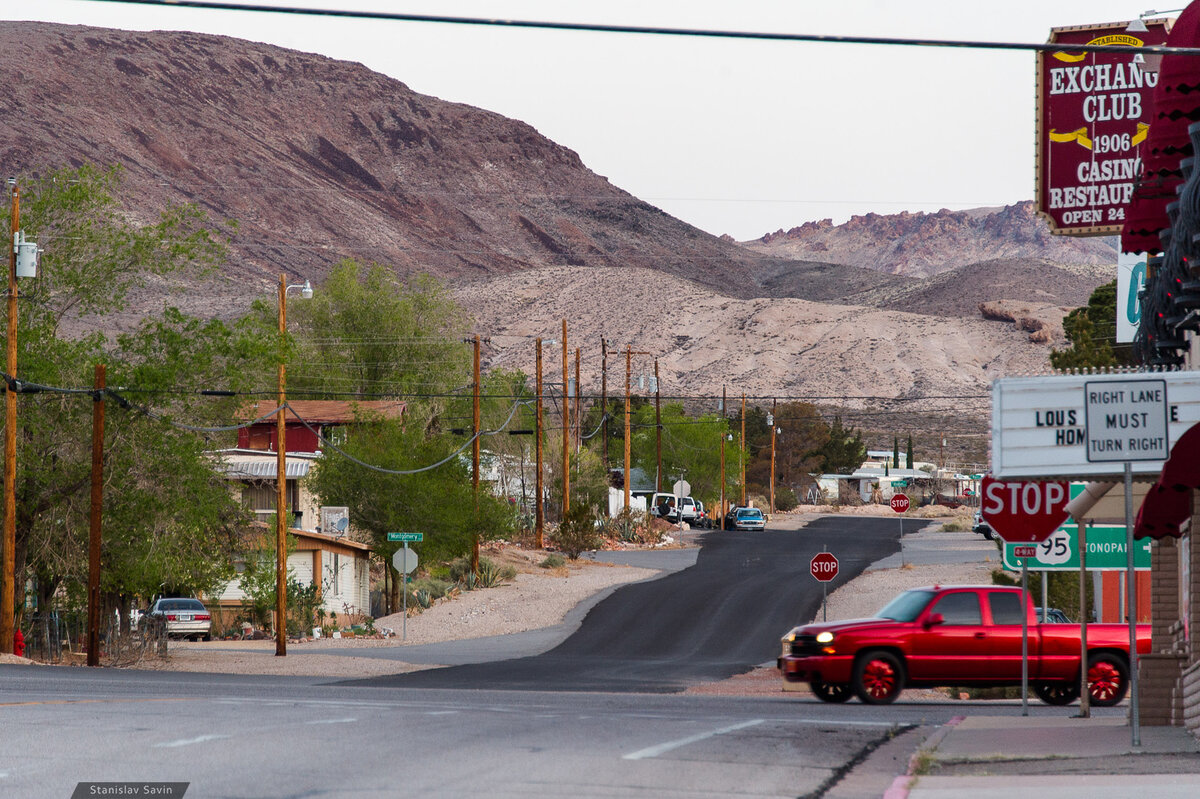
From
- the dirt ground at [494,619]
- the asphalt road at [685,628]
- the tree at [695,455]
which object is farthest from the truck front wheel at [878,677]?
the tree at [695,455]

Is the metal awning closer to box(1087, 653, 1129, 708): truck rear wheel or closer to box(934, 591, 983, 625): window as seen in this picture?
box(934, 591, 983, 625): window

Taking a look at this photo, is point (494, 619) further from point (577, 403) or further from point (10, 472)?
point (577, 403)

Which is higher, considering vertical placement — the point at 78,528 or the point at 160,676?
the point at 78,528

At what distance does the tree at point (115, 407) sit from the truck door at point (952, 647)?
16859 millimetres

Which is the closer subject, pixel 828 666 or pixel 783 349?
pixel 828 666

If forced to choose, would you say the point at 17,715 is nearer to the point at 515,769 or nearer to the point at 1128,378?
the point at 515,769

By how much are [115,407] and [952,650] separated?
19.1 meters

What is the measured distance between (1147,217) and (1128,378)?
369cm

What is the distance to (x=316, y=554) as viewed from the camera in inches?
1860

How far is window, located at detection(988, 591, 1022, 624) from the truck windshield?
35.9 inches

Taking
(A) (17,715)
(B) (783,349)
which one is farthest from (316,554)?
(B) (783,349)

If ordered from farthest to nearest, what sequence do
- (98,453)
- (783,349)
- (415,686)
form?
(783,349)
(98,453)
(415,686)

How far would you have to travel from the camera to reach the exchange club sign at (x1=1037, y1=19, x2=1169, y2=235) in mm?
18391

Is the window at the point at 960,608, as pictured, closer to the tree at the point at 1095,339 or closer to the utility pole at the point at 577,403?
the tree at the point at 1095,339
